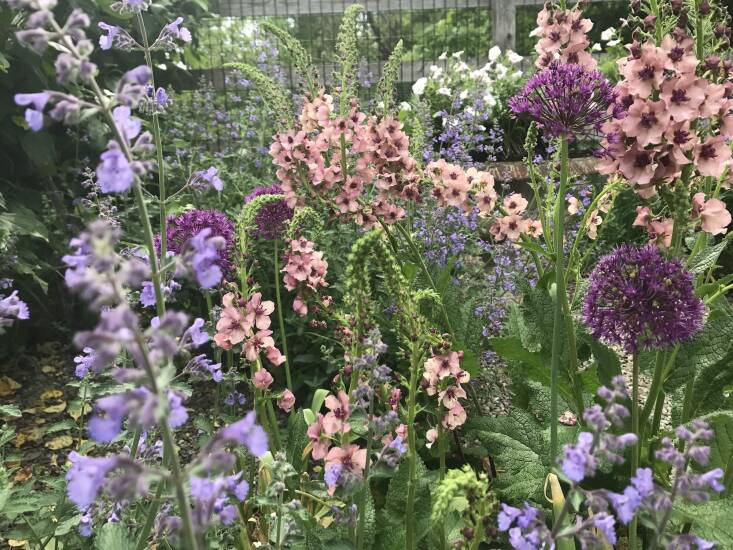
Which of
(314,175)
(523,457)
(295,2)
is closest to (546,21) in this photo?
(314,175)

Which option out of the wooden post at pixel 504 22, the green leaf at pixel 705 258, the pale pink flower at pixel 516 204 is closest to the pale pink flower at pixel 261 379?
the pale pink flower at pixel 516 204

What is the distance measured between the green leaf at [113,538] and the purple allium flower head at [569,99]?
4.40 ft

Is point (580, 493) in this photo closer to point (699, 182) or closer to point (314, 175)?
point (699, 182)

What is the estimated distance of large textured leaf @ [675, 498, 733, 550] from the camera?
1.42 metres

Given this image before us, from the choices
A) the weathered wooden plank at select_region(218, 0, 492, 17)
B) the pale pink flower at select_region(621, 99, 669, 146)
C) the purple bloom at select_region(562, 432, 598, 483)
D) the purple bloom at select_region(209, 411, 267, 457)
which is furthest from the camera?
the weathered wooden plank at select_region(218, 0, 492, 17)

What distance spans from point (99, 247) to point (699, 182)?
1706mm

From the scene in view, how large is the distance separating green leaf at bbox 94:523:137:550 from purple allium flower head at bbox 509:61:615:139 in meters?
1.34

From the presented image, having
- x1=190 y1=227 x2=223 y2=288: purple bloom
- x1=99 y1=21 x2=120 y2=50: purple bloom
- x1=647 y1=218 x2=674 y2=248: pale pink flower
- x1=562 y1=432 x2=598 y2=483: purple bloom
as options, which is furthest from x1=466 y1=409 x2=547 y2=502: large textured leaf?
x1=99 y1=21 x2=120 y2=50: purple bloom

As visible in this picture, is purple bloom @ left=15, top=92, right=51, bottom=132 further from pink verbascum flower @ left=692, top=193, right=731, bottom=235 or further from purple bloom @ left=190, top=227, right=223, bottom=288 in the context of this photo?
pink verbascum flower @ left=692, top=193, right=731, bottom=235

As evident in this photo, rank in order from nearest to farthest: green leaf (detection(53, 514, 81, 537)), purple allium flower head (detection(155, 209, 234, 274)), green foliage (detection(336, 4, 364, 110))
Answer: green leaf (detection(53, 514, 81, 537)), purple allium flower head (detection(155, 209, 234, 274)), green foliage (detection(336, 4, 364, 110))

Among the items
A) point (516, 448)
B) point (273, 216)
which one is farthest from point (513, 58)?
point (516, 448)

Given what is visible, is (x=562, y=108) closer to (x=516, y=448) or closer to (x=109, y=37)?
(x=516, y=448)

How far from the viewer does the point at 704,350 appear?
182 cm

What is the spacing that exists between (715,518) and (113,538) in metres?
1.30
